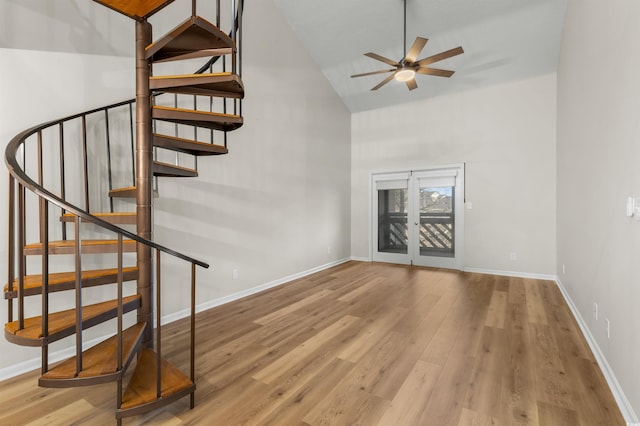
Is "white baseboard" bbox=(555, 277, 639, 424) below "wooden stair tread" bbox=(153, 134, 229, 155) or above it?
below

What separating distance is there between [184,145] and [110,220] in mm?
800

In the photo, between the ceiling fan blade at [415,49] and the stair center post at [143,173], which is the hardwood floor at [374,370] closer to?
the stair center post at [143,173]

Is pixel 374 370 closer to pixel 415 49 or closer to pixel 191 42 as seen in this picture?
pixel 191 42

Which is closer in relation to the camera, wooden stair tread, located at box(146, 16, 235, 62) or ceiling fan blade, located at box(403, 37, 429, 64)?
wooden stair tread, located at box(146, 16, 235, 62)

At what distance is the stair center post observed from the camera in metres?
2.12

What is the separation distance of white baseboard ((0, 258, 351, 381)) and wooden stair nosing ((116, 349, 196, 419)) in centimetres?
102

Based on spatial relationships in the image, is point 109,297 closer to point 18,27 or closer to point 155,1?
point 18,27

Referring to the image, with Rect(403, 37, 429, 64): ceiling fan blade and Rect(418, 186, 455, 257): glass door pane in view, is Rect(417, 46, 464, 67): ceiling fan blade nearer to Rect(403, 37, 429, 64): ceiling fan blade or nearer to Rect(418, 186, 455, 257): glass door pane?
Rect(403, 37, 429, 64): ceiling fan blade

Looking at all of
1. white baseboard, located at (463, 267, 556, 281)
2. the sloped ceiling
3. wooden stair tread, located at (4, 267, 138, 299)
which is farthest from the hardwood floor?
the sloped ceiling

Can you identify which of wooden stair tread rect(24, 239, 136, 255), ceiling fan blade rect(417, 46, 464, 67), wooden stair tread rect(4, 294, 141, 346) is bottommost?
wooden stair tread rect(4, 294, 141, 346)

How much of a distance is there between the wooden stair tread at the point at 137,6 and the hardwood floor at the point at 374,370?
2667 mm

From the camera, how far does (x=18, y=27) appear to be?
7.15 ft

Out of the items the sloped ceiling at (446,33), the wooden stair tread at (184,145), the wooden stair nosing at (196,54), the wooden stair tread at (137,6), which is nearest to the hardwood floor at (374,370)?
the wooden stair tread at (184,145)

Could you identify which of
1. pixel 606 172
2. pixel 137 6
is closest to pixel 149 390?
pixel 137 6
